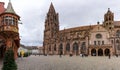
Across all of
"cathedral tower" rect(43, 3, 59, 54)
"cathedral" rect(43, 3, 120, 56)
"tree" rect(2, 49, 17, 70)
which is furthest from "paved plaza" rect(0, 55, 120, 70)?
"cathedral tower" rect(43, 3, 59, 54)

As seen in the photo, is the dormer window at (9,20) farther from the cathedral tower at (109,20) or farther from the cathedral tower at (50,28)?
the cathedral tower at (50,28)

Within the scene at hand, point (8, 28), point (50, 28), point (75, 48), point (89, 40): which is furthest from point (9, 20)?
point (50, 28)

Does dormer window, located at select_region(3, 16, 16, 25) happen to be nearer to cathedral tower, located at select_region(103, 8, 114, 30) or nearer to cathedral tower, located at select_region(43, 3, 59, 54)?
cathedral tower, located at select_region(103, 8, 114, 30)

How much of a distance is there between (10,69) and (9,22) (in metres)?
17.3

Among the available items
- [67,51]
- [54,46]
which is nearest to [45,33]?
[54,46]

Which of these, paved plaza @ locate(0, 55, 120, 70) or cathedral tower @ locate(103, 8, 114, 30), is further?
cathedral tower @ locate(103, 8, 114, 30)

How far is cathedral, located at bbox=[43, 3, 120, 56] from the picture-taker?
81.8m

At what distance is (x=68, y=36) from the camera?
102m

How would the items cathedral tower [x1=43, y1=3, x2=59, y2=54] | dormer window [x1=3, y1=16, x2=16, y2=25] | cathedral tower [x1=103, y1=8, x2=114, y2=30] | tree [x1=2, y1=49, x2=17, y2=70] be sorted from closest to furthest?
tree [x1=2, y1=49, x2=17, y2=70]
dormer window [x1=3, y1=16, x2=16, y2=25]
cathedral tower [x1=103, y1=8, x2=114, y2=30]
cathedral tower [x1=43, y1=3, x2=59, y2=54]

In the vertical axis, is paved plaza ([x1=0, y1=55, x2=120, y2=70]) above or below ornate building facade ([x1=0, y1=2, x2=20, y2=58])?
below

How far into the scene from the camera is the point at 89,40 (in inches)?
3327

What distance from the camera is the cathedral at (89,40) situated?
3221 inches

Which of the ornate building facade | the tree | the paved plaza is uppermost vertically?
the ornate building facade

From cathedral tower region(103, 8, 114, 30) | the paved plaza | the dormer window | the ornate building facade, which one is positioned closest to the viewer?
the paved plaza
